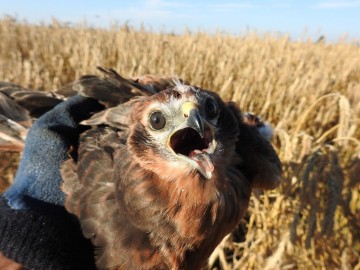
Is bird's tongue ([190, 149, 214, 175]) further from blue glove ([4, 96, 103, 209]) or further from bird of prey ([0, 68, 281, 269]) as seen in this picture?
blue glove ([4, 96, 103, 209])

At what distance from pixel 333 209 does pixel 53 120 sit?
4.33ft

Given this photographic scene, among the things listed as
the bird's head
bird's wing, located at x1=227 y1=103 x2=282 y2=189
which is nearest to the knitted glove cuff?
the bird's head

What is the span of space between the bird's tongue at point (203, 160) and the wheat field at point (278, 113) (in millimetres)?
760

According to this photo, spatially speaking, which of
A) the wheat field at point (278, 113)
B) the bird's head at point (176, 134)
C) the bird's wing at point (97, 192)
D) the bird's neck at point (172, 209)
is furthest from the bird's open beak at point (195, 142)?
the wheat field at point (278, 113)

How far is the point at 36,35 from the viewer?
7578mm

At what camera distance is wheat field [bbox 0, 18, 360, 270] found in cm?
202

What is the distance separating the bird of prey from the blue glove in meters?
0.09

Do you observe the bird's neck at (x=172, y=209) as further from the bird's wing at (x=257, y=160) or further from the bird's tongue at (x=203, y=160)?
the bird's wing at (x=257, y=160)

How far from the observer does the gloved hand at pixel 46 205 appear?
133 cm

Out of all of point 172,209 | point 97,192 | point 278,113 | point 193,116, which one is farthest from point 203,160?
point 278,113

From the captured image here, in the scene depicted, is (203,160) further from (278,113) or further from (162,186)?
(278,113)

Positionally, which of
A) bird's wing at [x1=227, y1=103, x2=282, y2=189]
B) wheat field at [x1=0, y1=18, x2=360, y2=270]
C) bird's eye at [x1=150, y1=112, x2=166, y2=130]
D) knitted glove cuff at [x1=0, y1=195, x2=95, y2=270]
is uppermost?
bird's eye at [x1=150, y1=112, x2=166, y2=130]

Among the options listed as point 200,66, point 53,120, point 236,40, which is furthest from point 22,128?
point 236,40

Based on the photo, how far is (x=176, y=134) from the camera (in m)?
1.41
